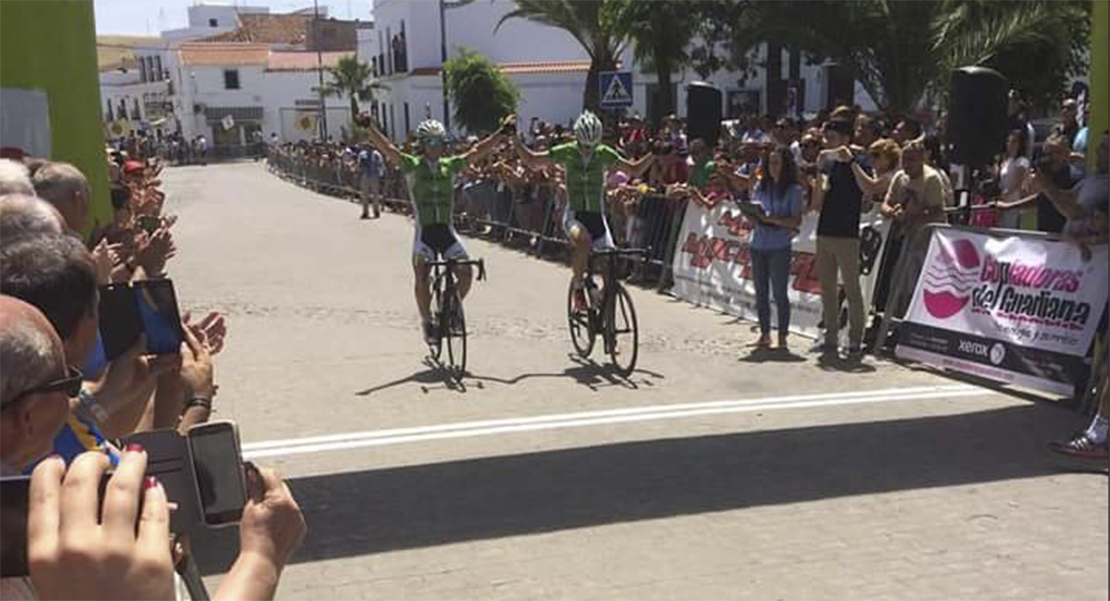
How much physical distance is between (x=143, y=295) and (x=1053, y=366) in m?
6.00

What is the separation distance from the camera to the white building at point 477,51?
165ft

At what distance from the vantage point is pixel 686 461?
19.9ft

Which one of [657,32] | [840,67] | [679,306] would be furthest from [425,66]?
[679,306]

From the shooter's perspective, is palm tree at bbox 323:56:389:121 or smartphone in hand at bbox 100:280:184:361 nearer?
smartphone in hand at bbox 100:280:184:361

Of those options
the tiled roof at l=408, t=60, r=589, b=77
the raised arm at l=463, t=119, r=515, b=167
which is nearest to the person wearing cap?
the raised arm at l=463, t=119, r=515, b=167

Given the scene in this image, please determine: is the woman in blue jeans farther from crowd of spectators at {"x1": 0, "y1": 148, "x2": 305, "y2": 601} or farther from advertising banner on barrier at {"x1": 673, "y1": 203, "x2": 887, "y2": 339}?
crowd of spectators at {"x1": 0, "y1": 148, "x2": 305, "y2": 601}

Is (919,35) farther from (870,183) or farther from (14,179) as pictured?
(14,179)

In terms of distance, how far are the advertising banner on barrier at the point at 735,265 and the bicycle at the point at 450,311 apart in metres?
3.26

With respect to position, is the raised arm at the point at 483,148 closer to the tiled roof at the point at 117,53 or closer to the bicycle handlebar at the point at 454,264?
the bicycle handlebar at the point at 454,264

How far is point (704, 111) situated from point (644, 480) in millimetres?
5887

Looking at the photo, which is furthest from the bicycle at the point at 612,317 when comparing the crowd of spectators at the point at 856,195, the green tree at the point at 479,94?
the green tree at the point at 479,94

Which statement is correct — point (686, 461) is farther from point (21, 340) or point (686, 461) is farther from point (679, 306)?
point (679, 306)

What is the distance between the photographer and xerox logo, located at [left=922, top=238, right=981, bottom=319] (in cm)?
789

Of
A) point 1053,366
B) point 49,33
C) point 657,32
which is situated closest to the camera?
point 49,33
